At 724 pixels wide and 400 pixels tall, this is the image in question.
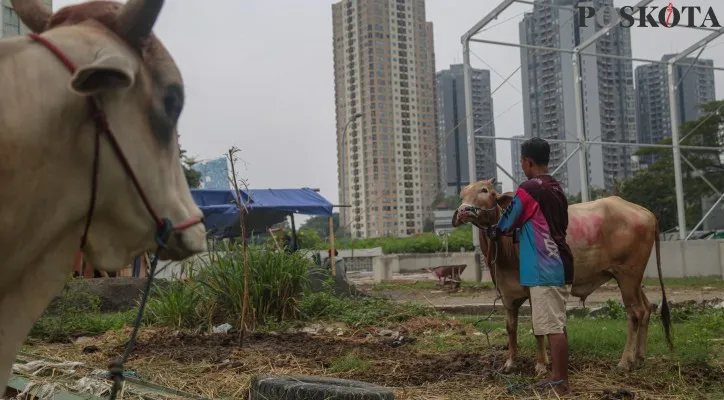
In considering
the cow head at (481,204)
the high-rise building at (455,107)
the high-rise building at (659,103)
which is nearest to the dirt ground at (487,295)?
the cow head at (481,204)

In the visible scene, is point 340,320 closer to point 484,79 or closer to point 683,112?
point 484,79

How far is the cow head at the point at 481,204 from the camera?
5938 mm

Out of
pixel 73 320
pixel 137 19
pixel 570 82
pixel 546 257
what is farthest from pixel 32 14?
pixel 570 82

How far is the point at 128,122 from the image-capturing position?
5.79 ft

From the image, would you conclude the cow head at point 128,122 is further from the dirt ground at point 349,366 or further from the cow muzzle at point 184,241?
the dirt ground at point 349,366

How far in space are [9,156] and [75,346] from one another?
6.58 meters

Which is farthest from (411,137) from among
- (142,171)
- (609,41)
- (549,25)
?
(142,171)

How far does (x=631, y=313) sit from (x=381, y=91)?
28412mm

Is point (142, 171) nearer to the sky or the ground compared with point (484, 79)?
nearer to the ground

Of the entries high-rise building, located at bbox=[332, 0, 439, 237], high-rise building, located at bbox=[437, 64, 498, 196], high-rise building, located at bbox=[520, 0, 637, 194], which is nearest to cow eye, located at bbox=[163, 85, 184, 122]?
high-rise building, located at bbox=[520, 0, 637, 194]

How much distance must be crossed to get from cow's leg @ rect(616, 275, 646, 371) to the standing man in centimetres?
113

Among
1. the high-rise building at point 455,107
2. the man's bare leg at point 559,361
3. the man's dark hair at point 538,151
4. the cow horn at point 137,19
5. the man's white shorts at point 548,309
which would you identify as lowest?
the man's bare leg at point 559,361

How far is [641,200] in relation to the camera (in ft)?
129

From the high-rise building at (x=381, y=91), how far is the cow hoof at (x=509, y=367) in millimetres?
26072
